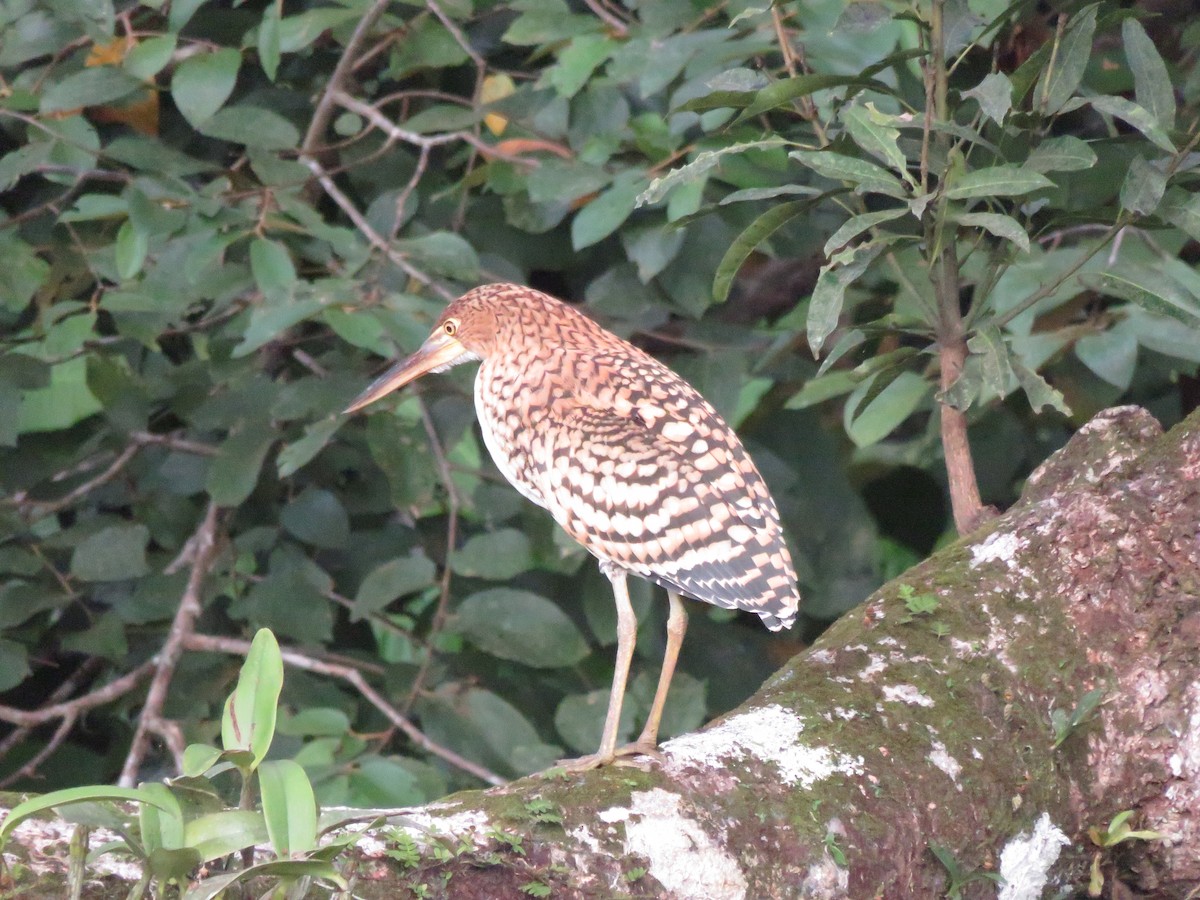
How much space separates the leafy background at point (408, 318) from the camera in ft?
12.0

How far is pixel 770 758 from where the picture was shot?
2.51 metres

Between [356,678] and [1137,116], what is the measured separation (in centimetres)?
234

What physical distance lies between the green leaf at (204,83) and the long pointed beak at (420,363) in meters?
0.80

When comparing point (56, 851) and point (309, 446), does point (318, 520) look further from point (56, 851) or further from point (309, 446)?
point (56, 851)

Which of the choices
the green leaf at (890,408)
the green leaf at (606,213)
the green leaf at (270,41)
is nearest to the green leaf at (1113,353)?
the green leaf at (890,408)

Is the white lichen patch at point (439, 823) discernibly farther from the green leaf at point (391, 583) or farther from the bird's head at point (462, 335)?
the bird's head at point (462, 335)

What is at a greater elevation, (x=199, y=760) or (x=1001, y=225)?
(x=1001, y=225)

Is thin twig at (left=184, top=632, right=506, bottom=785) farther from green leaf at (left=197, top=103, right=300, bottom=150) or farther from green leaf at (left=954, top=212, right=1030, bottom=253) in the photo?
green leaf at (left=954, top=212, right=1030, bottom=253)

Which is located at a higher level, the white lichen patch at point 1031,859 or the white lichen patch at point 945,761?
the white lichen patch at point 945,761

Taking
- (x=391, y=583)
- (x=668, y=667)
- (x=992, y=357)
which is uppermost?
(x=992, y=357)

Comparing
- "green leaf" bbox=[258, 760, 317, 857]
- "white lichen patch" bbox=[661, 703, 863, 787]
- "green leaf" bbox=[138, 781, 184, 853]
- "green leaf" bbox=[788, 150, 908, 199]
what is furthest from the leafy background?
"green leaf" bbox=[138, 781, 184, 853]

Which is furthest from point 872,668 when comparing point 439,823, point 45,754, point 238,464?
point 45,754

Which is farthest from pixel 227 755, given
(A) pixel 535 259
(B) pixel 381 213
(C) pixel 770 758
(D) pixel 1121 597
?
(A) pixel 535 259

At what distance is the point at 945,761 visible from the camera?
2602mm
